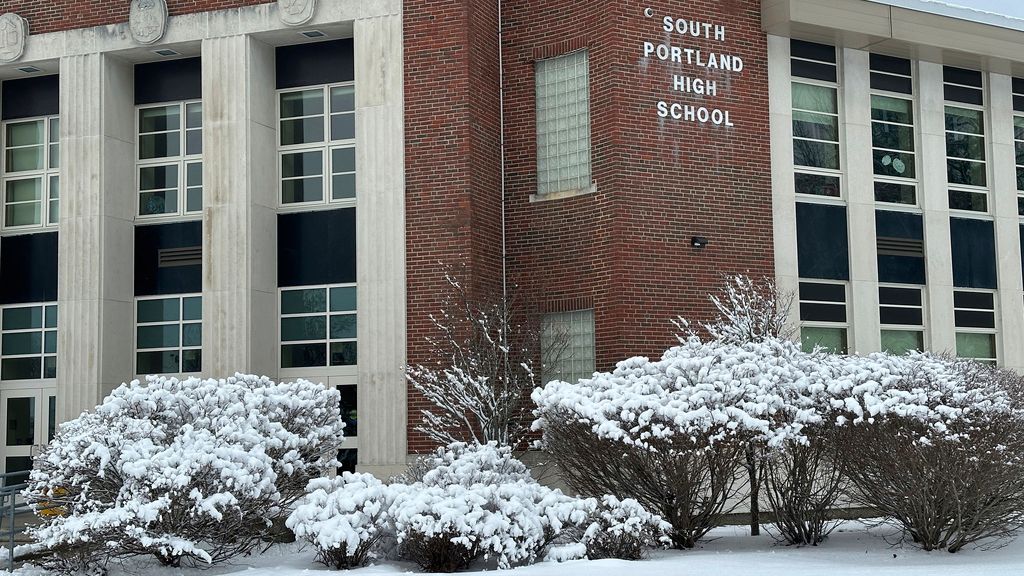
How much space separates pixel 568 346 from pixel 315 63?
7.59 m

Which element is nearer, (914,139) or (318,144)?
(318,144)

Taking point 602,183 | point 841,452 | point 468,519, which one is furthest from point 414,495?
point 602,183

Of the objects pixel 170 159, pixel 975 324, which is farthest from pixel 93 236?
pixel 975 324

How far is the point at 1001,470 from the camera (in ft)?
44.1

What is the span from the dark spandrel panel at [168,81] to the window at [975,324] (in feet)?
53.7

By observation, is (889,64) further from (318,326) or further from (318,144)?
(318,326)

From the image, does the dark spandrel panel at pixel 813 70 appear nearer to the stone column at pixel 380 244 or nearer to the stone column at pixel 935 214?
the stone column at pixel 935 214

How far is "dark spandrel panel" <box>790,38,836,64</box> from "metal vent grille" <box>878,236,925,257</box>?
12.5 feet

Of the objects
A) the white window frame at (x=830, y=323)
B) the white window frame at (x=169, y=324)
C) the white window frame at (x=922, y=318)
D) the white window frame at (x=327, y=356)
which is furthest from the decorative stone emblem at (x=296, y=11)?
the white window frame at (x=922, y=318)

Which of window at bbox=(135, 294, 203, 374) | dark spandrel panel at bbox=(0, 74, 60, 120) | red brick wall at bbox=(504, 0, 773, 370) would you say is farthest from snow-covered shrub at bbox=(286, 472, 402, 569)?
dark spandrel panel at bbox=(0, 74, 60, 120)

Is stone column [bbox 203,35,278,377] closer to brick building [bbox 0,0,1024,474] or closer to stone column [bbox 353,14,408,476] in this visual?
brick building [bbox 0,0,1024,474]

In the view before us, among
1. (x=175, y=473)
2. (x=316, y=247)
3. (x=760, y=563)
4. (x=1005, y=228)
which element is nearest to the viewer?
(x=760, y=563)

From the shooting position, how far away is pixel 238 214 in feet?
72.8

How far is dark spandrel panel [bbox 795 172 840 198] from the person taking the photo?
75.2 feet
